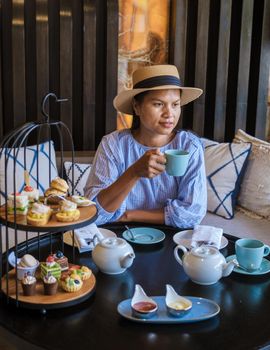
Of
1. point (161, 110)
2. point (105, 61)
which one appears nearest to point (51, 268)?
point (161, 110)

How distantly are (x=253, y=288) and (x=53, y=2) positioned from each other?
235 cm

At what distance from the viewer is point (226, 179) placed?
2.82 metres

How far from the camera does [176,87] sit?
6.03 ft

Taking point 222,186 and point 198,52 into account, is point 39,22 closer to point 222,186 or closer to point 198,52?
point 198,52

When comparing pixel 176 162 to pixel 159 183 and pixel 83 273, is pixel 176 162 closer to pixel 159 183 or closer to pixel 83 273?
pixel 83 273

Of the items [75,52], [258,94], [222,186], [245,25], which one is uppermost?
[245,25]

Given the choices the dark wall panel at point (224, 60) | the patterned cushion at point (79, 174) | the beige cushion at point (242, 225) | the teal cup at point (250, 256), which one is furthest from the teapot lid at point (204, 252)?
the dark wall panel at point (224, 60)

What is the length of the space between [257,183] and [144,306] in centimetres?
174

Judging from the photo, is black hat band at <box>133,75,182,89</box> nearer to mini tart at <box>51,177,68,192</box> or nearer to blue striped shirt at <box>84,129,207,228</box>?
blue striped shirt at <box>84,129,207,228</box>

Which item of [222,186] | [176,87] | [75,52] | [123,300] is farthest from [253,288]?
[75,52]

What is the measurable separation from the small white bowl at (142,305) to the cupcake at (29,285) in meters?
0.24

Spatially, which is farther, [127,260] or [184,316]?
[127,260]

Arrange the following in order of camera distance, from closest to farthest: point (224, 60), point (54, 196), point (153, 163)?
1. point (54, 196)
2. point (153, 163)
3. point (224, 60)

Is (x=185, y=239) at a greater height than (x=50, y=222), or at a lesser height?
lesser
